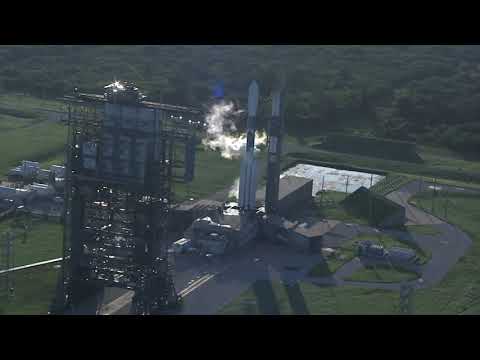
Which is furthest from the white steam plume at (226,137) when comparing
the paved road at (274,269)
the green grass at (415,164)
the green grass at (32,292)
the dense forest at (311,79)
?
the green grass at (32,292)

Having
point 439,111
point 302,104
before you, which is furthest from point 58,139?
point 439,111

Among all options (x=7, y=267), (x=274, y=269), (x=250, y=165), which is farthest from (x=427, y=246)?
(x=7, y=267)

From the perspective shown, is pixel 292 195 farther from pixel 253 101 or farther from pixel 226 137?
pixel 226 137

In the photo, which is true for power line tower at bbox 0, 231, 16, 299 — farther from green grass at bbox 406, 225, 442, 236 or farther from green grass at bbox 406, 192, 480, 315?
green grass at bbox 406, 225, 442, 236

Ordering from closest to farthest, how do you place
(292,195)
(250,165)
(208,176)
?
(250,165), (292,195), (208,176)

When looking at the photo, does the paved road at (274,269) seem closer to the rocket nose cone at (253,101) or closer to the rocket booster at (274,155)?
the rocket booster at (274,155)

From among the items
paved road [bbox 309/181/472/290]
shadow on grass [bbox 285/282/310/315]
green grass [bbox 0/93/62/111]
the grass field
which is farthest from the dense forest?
shadow on grass [bbox 285/282/310/315]

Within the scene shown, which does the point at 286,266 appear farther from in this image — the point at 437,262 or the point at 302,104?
the point at 302,104
